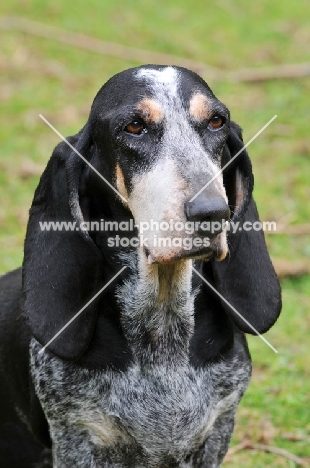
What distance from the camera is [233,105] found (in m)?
14.7

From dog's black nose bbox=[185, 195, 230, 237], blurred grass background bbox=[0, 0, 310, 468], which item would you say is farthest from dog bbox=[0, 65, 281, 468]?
blurred grass background bbox=[0, 0, 310, 468]

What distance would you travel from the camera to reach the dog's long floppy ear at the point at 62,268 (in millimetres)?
5359

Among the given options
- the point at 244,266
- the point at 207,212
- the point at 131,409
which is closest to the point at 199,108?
the point at 207,212

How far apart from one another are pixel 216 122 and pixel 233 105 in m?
9.55

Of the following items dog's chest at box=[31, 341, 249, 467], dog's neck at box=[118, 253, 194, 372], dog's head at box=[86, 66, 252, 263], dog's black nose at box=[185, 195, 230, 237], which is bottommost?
dog's chest at box=[31, 341, 249, 467]

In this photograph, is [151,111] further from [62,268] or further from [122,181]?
[62,268]

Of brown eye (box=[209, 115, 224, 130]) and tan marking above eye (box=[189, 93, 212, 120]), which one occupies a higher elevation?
tan marking above eye (box=[189, 93, 212, 120])

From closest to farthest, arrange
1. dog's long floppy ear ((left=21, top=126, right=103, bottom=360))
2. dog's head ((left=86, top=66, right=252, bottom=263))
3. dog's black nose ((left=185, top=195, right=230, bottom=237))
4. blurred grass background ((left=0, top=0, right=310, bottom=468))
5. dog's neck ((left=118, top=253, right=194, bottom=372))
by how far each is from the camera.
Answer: dog's black nose ((left=185, top=195, right=230, bottom=237)), dog's head ((left=86, top=66, right=252, bottom=263)), dog's long floppy ear ((left=21, top=126, right=103, bottom=360)), dog's neck ((left=118, top=253, right=194, bottom=372)), blurred grass background ((left=0, top=0, right=310, bottom=468))

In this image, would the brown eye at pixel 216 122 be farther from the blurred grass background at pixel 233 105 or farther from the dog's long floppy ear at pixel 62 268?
the blurred grass background at pixel 233 105

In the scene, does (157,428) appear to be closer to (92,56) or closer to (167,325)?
(167,325)

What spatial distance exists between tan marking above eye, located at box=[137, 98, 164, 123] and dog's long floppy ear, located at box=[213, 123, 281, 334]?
0.71 meters

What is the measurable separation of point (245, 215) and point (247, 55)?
1179cm

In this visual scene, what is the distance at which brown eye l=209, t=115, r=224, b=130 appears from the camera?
17.4ft

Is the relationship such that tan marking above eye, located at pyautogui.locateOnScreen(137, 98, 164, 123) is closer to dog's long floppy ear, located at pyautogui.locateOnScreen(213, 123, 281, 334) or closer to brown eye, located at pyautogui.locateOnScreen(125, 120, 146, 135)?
brown eye, located at pyautogui.locateOnScreen(125, 120, 146, 135)
